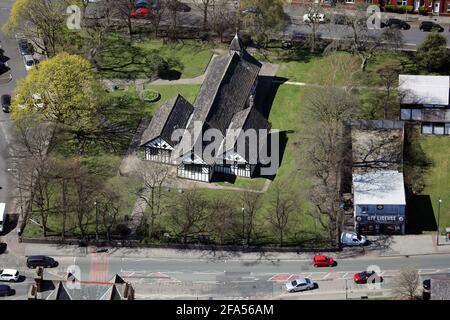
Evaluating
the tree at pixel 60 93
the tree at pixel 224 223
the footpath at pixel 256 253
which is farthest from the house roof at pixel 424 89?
the tree at pixel 60 93

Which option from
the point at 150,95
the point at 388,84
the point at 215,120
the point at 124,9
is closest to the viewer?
the point at 215,120

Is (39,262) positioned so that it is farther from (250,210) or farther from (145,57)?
(145,57)

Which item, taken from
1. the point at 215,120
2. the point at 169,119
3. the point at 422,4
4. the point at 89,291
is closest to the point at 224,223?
the point at 215,120

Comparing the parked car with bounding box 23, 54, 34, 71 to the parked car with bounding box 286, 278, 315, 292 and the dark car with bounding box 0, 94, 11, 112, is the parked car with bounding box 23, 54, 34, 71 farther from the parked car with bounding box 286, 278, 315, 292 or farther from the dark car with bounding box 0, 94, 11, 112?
the parked car with bounding box 286, 278, 315, 292

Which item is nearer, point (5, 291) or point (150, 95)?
point (5, 291)

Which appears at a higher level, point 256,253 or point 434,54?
point 434,54

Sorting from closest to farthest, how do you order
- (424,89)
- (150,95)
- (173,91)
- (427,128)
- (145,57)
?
(427,128) → (424,89) → (150,95) → (173,91) → (145,57)
